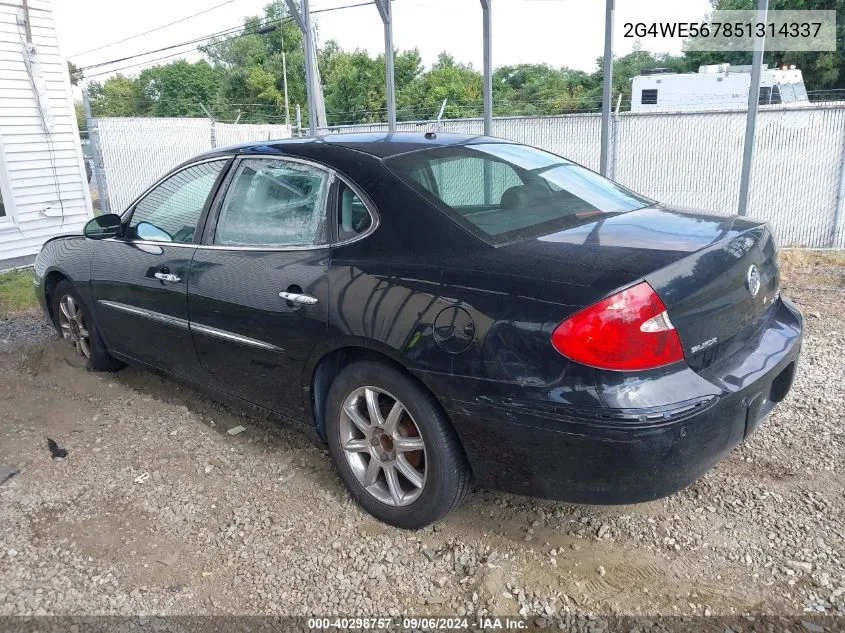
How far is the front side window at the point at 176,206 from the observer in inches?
145

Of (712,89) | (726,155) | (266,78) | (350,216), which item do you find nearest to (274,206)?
(350,216)

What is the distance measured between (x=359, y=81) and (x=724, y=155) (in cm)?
2783

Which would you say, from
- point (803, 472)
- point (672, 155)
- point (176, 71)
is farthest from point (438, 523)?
point (176, 71)

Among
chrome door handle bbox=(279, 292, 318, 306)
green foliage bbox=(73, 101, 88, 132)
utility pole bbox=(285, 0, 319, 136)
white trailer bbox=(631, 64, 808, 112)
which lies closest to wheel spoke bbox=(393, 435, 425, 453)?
chrome door handle bbox=(279, 292, 318, 306)

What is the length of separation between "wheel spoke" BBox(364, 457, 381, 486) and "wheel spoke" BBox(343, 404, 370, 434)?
0.45 ft

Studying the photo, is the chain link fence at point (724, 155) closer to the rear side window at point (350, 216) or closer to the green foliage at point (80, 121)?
the green foliage at point (80, 121)

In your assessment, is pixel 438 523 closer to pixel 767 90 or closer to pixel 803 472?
pixel 803 472

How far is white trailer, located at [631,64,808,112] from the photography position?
1845 centimetres

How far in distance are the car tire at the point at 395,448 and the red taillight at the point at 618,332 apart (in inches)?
24.9

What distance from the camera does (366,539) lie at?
283 centimetres

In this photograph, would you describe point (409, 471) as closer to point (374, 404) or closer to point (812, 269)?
point (374, 404)

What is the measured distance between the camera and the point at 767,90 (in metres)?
18.7

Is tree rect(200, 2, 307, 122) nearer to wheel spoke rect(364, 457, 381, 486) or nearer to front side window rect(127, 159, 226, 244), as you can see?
front side window rect(127, 159, 226, 244)

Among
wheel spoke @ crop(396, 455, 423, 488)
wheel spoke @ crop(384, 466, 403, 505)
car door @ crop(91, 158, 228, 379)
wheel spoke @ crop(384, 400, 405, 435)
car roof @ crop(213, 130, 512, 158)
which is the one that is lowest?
wheel spoke @ crop(384, 466, 403, 505)
